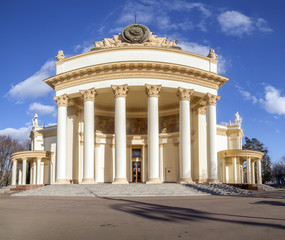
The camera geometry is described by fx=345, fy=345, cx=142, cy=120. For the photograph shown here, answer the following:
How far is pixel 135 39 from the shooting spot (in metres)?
39.4

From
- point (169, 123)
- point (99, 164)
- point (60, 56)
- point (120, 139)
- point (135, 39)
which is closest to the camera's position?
point (120, 139)

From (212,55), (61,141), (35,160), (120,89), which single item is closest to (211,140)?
(212,55)

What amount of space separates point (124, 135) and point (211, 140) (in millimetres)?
9817

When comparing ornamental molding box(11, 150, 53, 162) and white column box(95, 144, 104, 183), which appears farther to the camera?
ornamental molding box(11, 150, 53, 162)

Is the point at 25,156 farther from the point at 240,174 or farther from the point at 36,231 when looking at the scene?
the point at 36,231

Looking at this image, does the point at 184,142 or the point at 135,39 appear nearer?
the point at 184,142

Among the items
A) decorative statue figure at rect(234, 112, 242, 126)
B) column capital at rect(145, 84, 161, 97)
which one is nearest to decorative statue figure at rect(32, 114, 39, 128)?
column capital at rect(145, 84, 161, 97)

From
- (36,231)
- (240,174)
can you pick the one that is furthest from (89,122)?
(36,231)

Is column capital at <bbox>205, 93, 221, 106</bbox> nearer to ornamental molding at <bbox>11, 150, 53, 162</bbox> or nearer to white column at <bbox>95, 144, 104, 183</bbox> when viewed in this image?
white column at <bbox>95, 144, 104, 183</bbox>

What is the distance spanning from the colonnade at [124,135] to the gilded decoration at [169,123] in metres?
6.83

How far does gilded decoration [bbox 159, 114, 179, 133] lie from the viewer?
4434 centimetres

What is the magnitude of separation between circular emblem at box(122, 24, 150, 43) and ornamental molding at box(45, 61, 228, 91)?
512 centimetres

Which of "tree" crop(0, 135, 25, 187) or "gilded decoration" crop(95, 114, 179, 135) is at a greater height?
"gilded decoration" crop(95, 114, 179, 135)

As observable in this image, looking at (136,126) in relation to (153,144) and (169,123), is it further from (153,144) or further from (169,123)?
(153,144)
